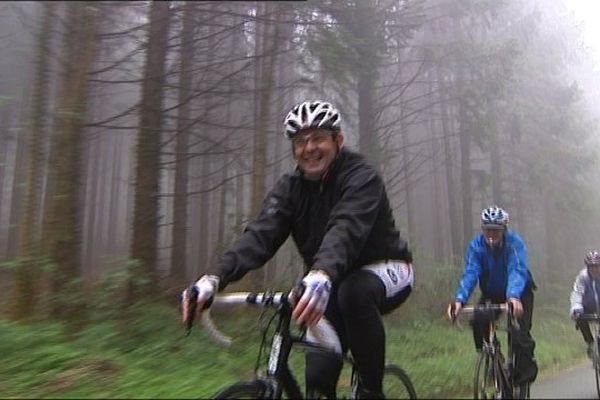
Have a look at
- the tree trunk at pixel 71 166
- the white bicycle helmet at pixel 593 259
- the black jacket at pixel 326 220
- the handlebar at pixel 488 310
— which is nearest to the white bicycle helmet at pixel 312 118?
the black jacket at pixel 326 220

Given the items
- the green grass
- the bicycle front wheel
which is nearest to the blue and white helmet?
the bicycle front wheel

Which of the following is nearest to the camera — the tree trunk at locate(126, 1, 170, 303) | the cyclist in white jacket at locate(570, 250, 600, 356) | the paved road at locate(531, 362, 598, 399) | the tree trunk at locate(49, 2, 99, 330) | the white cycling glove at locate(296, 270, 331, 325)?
the white cycling glove at locate(296, 270, 331, 325)

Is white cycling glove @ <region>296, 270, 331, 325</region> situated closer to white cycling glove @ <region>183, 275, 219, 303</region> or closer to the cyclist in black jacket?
the cyclist in black jacket

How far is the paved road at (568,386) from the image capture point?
24.3 feet

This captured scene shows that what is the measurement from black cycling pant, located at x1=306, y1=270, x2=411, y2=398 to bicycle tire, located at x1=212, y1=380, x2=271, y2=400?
1.54 feet

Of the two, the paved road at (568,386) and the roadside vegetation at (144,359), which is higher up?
the roadside vegetation at (144,359)

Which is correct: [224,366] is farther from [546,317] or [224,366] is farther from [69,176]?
[546,317]

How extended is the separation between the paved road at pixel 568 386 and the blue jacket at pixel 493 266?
2.07 meters

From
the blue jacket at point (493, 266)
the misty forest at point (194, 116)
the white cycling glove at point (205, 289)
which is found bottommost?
the white cycling glove at point (205, 289)

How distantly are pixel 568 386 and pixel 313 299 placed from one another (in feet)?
24.0

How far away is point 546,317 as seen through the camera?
62.3ft

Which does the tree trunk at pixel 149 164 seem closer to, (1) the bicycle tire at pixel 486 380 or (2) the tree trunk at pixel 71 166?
(2) the tree trunk at pixel 71 166

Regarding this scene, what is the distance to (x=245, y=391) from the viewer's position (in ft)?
9.17

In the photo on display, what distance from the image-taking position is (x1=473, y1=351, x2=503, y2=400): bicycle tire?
5.18 metres
